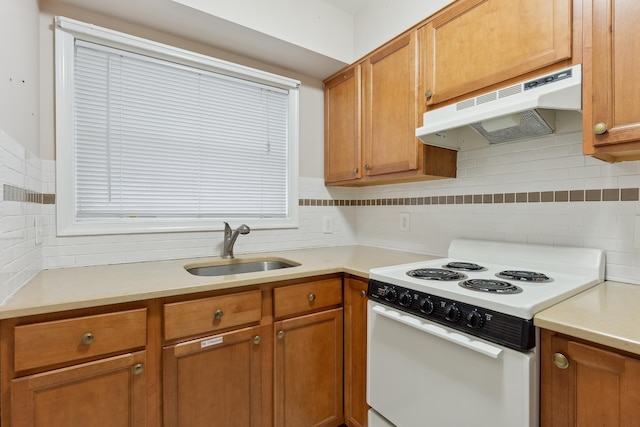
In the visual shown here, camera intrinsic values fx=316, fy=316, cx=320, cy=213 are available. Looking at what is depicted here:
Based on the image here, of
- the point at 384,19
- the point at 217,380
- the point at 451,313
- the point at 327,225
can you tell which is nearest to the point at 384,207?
the point at 327,225

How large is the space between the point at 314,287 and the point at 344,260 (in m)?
0.31

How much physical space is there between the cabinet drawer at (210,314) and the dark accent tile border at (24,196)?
0.64 meters

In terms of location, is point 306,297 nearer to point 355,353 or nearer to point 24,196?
point 355,353

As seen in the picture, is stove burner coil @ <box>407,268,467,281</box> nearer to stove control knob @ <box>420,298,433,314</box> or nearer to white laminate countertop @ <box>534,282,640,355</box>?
stove control knob @ <box>420,298,433,314</box>

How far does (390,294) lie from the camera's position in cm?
133

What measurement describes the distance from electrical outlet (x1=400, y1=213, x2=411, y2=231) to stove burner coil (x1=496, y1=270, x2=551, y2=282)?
31.9 inches

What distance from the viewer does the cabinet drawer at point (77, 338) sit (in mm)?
997

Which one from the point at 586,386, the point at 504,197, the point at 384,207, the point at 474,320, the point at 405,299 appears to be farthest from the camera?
the point at 384,207

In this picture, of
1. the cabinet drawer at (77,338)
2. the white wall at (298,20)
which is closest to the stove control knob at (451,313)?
the cabinet drawer at (77,338)

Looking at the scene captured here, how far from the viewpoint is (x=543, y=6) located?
123 centimetres

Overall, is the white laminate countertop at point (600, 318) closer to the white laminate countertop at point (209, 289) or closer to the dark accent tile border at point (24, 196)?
the white laminate countertop at point (209, 289)

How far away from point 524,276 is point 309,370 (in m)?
1.08

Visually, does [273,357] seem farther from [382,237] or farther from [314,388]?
[382,237]

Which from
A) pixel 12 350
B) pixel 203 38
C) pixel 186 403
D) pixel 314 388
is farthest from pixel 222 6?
pixel 314 388
